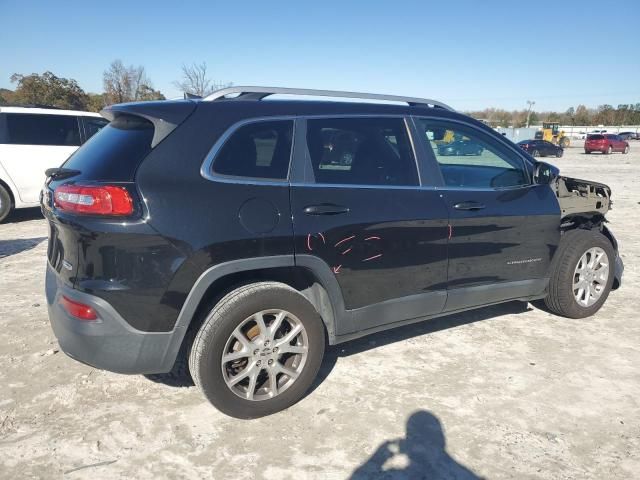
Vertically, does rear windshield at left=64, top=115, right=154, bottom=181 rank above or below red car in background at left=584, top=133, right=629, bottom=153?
below

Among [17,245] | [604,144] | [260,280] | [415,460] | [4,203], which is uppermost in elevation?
[604,144]

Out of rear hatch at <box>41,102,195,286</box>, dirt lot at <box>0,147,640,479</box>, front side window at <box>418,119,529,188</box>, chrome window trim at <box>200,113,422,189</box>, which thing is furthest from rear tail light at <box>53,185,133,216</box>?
front side window at <box>418,119,529,188</box>

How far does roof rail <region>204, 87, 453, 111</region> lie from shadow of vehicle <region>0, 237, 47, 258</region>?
489cm

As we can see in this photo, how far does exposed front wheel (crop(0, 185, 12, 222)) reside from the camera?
7.85m

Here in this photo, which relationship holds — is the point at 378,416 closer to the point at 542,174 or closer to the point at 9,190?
the point at 542,174

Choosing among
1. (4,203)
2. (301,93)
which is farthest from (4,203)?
(301,93)

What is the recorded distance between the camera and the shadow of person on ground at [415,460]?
2.35 meters

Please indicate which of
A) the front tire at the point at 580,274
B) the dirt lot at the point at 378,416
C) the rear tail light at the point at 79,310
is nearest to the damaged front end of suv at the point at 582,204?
the front tire at the point at 580,274

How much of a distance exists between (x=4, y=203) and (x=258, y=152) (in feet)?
23.2

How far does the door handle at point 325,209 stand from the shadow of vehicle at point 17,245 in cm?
519

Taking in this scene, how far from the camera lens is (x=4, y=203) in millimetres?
7887

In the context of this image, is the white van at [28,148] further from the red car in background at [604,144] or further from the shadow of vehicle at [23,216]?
the red car in background at [604,144]

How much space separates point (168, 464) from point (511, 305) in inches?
138

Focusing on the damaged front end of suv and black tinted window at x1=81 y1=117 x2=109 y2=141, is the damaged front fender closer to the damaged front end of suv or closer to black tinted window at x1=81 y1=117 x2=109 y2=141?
the damaged front end of suv
